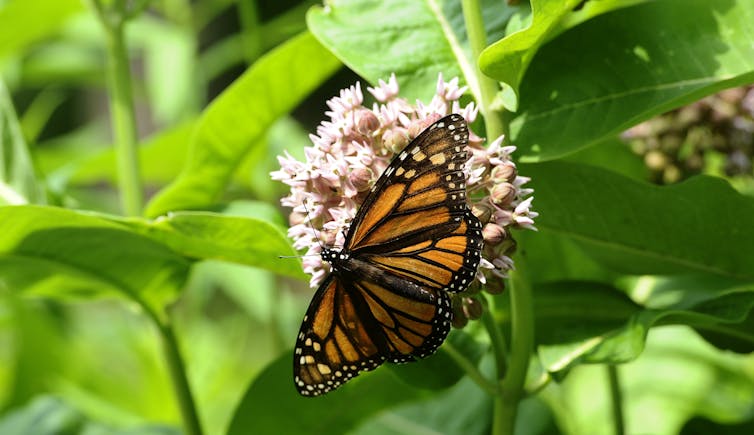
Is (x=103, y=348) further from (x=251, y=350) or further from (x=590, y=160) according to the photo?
(x=590, y=160)

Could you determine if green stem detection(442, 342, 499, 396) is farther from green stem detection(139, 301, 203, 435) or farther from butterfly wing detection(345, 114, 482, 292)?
green stem detection(139, 301, 203, 435)

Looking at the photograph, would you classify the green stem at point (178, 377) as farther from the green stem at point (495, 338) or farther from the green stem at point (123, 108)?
the green stem at point (495, 338)

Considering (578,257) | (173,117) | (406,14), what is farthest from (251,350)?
(406,14)

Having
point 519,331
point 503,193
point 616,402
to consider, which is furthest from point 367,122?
point 616,402

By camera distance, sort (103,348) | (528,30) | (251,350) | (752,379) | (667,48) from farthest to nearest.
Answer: (251,350) → (103,348) → (752,379) → (667,48) → (528,30)

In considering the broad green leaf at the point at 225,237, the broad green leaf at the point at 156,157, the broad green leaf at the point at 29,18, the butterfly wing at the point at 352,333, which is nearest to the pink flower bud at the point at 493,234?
the butterfly wing at the point at 352,333
